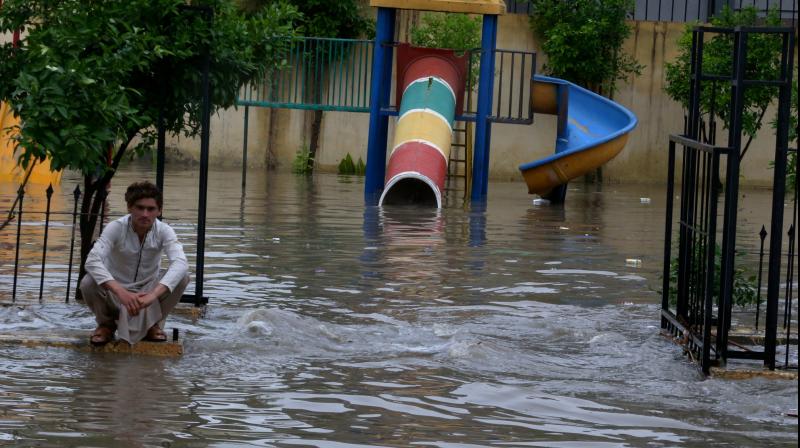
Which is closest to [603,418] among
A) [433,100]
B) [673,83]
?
[433,100]

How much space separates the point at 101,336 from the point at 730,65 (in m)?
15.5

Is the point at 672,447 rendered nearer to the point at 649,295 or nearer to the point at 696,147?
the point at 696,147

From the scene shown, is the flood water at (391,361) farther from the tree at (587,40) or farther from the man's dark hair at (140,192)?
the tree at (587,40)

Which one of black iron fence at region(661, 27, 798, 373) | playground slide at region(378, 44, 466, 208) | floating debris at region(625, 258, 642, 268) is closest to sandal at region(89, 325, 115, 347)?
black iron fence at region(661, 27, 798, 373)

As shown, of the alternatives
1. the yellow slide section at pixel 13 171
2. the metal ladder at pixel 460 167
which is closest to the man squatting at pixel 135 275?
the metal ladder at pixel 460 167

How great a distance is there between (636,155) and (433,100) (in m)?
6.08

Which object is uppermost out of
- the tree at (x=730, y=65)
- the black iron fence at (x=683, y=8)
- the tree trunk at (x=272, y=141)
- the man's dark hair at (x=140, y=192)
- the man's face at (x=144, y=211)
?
the black iron fence at (x=683, y=8)

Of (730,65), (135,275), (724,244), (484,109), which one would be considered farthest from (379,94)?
(724,244)

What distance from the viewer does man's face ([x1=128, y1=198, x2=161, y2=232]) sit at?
8.41 metres

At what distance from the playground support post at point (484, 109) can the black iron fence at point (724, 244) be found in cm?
1062

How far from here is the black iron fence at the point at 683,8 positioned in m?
25.7

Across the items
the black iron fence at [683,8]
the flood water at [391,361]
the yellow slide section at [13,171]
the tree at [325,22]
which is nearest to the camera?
the flood water at [391,361]

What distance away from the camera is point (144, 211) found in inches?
332

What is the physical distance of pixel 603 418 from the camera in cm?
708
